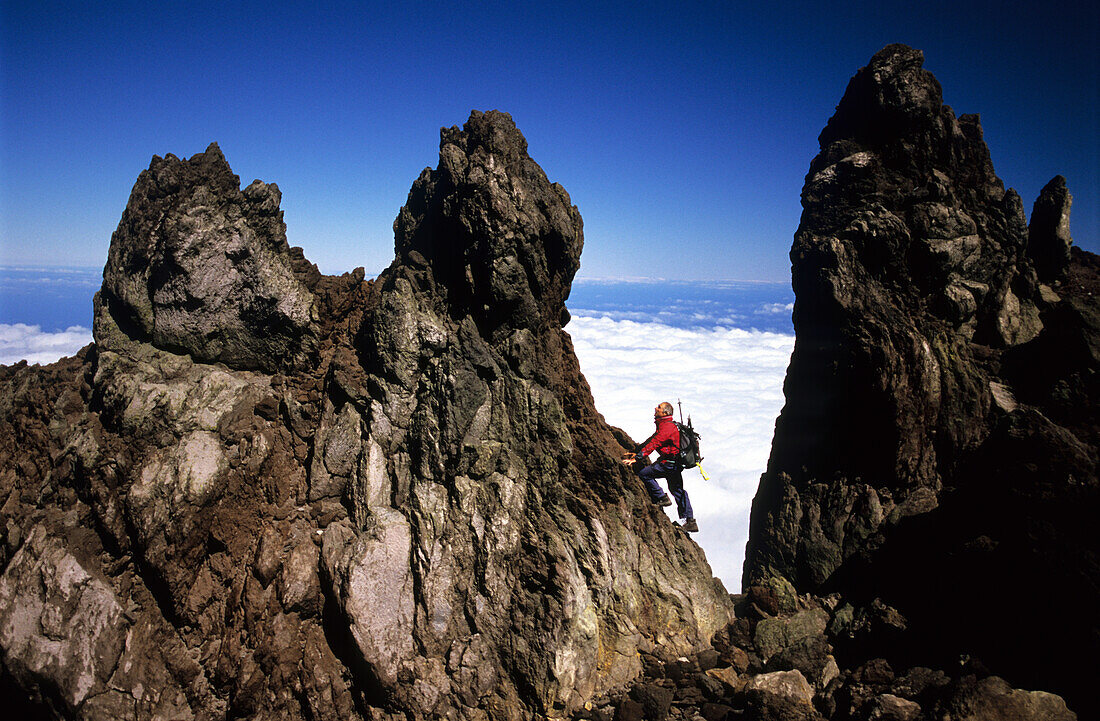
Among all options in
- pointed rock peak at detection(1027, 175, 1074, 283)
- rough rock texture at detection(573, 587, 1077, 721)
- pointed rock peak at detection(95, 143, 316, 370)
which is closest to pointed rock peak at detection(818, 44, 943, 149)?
pointed rock peak at detection(1027, 175, 1074, 283)

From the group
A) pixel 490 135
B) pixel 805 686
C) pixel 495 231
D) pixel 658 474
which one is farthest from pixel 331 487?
pixel 805 686

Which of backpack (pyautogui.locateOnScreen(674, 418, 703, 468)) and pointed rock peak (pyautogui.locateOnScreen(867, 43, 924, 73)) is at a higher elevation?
pointed rock peak (pyautogui.locateOnScreen(867, 43, 924, 73))

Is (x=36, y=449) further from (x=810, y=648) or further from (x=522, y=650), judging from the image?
(x=810, y=648)

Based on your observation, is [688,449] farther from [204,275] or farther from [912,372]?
[204,275]

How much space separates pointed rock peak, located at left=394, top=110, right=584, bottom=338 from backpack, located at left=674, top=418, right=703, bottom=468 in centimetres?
460

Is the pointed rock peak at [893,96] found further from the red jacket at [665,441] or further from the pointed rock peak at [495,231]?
the red jacket at [665,441]

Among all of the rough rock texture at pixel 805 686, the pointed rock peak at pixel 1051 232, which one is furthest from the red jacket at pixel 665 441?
the pointed rock peak at pixel 1051 232

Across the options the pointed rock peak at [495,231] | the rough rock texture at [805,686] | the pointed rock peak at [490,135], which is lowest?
the rough rock texture at [805,686]

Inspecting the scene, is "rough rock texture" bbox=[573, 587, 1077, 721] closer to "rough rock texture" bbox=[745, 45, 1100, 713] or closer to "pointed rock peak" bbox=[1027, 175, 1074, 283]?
"rough rock texture" bbox=[745, 45, 1100, 713]

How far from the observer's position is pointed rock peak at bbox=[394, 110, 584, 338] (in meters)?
12.3

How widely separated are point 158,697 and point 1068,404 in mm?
20737

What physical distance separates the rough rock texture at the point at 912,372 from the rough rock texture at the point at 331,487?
3.77 m

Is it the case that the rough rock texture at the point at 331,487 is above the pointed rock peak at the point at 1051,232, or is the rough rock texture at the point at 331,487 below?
below

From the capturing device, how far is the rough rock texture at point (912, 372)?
1138cm
